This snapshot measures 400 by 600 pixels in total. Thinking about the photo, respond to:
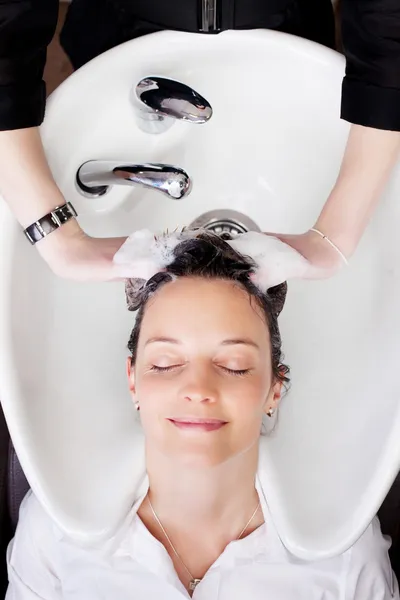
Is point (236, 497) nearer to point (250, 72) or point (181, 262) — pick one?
point (181, 262)

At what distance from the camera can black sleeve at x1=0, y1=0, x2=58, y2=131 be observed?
3.17ft

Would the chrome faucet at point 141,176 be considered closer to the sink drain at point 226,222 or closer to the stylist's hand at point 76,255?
the stylist's hand at point 76,255

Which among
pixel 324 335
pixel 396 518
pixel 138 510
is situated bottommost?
pixel 396 518

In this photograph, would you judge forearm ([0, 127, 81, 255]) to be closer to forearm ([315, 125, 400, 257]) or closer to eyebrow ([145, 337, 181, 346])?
eyebrow ([145, 337, 181, 346])

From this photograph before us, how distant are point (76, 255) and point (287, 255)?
0.35 meters

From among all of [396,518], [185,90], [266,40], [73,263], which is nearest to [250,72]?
[266,40]

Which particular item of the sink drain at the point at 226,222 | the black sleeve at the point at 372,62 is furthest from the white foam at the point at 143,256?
the black sleeve at the point at 372,62

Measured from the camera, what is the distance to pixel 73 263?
1072 millimetres

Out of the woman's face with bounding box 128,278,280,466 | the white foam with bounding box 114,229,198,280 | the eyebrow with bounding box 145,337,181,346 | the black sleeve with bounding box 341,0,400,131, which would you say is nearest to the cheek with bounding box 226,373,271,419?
the woman's face with bounding box 128,278,280,466

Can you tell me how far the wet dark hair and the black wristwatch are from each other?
0.53ft

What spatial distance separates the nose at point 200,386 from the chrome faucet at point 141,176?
0.28 m

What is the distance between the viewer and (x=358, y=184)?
110 centimetres

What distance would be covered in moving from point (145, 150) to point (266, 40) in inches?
11.4

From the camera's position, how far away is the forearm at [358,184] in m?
1.08
